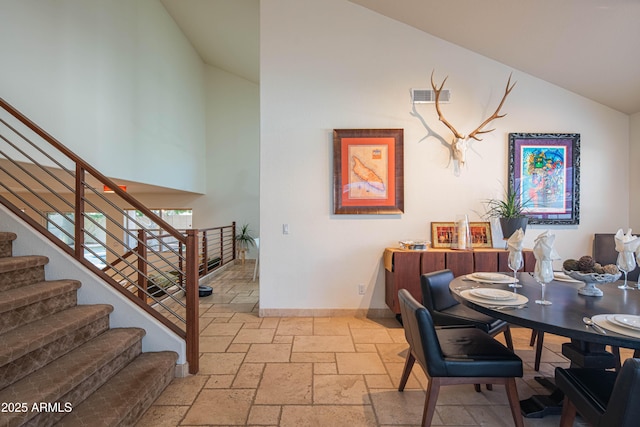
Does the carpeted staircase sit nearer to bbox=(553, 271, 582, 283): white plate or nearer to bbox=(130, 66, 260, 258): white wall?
bbox=(553, 271, 582, 283): white plate

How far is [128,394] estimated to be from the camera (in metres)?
1.86

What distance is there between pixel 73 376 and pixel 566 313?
275cm

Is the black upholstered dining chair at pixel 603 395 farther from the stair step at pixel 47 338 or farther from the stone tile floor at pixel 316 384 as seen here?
the stair step at pixel 47 338

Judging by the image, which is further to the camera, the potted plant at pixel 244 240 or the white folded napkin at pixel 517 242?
the potted plant at pixel 244 240

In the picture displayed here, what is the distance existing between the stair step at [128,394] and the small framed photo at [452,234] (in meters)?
3.03

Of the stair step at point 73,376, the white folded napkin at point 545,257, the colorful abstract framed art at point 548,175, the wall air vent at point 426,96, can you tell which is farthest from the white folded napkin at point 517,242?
the stair step at point 73,376

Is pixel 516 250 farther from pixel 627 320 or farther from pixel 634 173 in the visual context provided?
pixel 634 173

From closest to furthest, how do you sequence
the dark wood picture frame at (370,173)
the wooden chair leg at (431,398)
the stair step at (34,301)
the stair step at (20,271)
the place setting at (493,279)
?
the wooden chair leg at (431,398) < the stair step at (34,301) < the stair step at (20,271) < the place setting at (493,279) < the dark wood picture frame at (370,173)

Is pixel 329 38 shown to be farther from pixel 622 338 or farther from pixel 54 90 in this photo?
pixel 622 338

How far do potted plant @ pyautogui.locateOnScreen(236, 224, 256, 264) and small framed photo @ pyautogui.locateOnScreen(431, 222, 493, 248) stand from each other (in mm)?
5533

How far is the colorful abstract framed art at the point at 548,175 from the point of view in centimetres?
371

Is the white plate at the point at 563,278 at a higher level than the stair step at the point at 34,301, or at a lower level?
higher

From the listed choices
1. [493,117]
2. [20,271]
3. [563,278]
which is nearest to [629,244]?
→ [563,278]

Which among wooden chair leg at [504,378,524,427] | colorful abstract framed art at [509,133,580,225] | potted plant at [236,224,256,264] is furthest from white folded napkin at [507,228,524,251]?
potted plant at [236,224,256,264]
